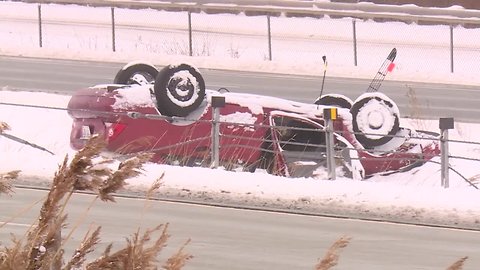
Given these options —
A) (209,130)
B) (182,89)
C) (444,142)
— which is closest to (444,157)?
(444,142)

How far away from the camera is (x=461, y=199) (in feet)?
49.9

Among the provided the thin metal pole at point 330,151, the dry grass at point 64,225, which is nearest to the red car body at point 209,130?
the thin metal pole at point 330,151

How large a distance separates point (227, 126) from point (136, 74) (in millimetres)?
2546

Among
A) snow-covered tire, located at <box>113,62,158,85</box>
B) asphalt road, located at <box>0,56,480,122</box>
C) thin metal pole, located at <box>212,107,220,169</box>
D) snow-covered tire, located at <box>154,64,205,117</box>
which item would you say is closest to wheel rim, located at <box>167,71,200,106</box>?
snow-covered tire, located at <box>154,64,205,117</box>

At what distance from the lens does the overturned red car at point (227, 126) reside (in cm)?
1781

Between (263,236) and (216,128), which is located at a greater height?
(216,128)

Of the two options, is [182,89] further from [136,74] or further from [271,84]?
[271,84]

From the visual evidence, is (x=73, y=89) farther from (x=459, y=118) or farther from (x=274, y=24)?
(x=274, y=24)

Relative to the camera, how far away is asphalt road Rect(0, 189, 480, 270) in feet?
39.4

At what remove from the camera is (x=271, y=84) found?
3162cm

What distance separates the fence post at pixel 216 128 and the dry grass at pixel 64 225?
40.0 ft

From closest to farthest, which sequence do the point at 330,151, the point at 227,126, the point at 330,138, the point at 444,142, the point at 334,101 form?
the point at 444,142 < the point at 330,138 < the point at 330,151 < the point at 227,126 < the point at 334,101

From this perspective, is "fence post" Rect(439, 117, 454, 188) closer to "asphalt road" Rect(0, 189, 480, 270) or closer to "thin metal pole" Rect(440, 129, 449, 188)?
"thin metal pole" Rect(440, 129, 449, 188)

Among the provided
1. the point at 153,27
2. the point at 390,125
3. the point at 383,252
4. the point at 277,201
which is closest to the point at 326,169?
the point at 390,125
